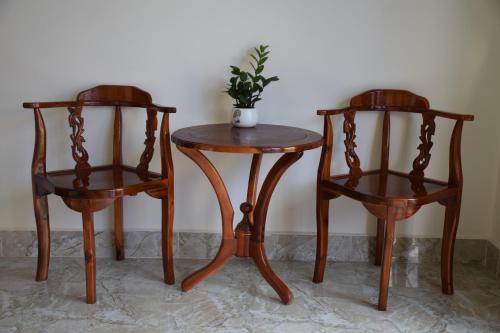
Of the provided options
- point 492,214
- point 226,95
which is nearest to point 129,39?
point 226,95

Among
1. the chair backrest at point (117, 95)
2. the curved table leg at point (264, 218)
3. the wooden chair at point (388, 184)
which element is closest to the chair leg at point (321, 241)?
the wooden chair at point (388, 184)

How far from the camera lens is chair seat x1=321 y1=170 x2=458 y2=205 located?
2.34m

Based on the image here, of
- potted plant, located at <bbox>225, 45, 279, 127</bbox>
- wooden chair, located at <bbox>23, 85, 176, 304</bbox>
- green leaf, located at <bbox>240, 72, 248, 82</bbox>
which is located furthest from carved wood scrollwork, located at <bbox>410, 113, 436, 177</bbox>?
wooden chair, located at <bbox>23, 85, 176, 304</bbox>

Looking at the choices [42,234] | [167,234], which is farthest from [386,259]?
[42,234]

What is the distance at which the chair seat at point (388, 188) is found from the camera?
92.0 inches

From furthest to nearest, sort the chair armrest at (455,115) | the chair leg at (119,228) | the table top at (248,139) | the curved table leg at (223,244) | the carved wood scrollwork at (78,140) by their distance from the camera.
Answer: the chair leg at (119,228)
the carved wood scrollwork at (78,140)
the curved table leg at (223,244)
the chair armrest at (455,115)
the table top at (248,139)

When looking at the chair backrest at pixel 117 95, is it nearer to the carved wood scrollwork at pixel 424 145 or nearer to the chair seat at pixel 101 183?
the chair seat at pixel 101 183

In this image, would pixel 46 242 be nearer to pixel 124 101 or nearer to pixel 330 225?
pixel 124 101

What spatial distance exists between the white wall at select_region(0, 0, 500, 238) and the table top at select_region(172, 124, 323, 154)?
0.30 metres

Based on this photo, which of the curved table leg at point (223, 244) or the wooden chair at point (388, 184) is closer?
the wooden chair at point (388, 184)

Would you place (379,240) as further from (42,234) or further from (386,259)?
(42,234)

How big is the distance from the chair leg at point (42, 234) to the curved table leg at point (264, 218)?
1.08 metres

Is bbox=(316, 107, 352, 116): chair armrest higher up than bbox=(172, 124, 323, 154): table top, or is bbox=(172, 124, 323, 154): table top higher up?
bbox=(316, 107, 352, 116): chair armrest

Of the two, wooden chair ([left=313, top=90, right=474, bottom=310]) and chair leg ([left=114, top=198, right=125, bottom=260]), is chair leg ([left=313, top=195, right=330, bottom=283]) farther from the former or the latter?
chair leg ([left=114, top=198, right=125, bottom=260])
